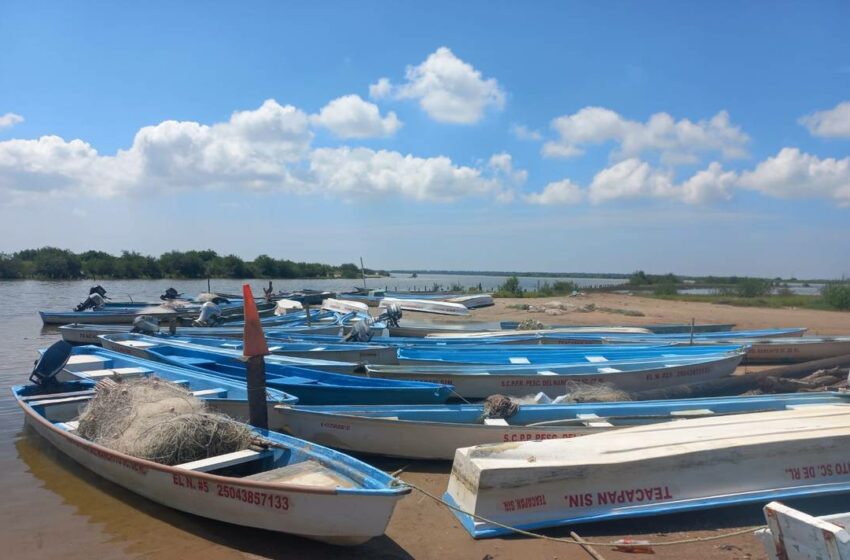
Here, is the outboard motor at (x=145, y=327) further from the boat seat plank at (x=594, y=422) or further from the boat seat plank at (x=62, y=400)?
the boat seat plank at (x=594, y=422)

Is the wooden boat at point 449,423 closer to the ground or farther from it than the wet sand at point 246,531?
farther from it

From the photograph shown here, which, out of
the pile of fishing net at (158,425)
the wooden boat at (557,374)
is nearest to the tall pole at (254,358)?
the pile of fishing net at (158,425)

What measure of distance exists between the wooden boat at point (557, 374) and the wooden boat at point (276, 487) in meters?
5.22

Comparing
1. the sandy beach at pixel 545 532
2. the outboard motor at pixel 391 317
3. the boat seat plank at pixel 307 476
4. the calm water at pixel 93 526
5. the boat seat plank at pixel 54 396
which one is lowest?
the calm water at pixel 93 526

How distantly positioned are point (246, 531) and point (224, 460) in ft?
2.59

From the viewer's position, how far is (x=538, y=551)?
5664 mm

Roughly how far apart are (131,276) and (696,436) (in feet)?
268

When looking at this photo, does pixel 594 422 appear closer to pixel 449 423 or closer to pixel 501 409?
pixel 501 409

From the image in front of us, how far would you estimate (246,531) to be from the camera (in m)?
6.15

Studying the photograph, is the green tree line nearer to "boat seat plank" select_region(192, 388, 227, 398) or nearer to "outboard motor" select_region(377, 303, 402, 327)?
"outboard motor" select_region(377, 303, 402, 327)

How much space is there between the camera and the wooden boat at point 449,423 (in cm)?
780

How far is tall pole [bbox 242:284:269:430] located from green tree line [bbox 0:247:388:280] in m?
57.0

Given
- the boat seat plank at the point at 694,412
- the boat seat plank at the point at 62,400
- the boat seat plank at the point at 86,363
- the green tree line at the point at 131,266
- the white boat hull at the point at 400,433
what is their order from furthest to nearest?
the green tree line at the point at 131,266 → the boat seat plank at the point at 86,363 → the boat seat plank at the point at 62,400 → the boat seat plank at the point at 694,412 → the white boat hull at the point at 400,433

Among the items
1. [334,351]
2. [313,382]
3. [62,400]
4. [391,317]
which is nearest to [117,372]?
[62,400]
